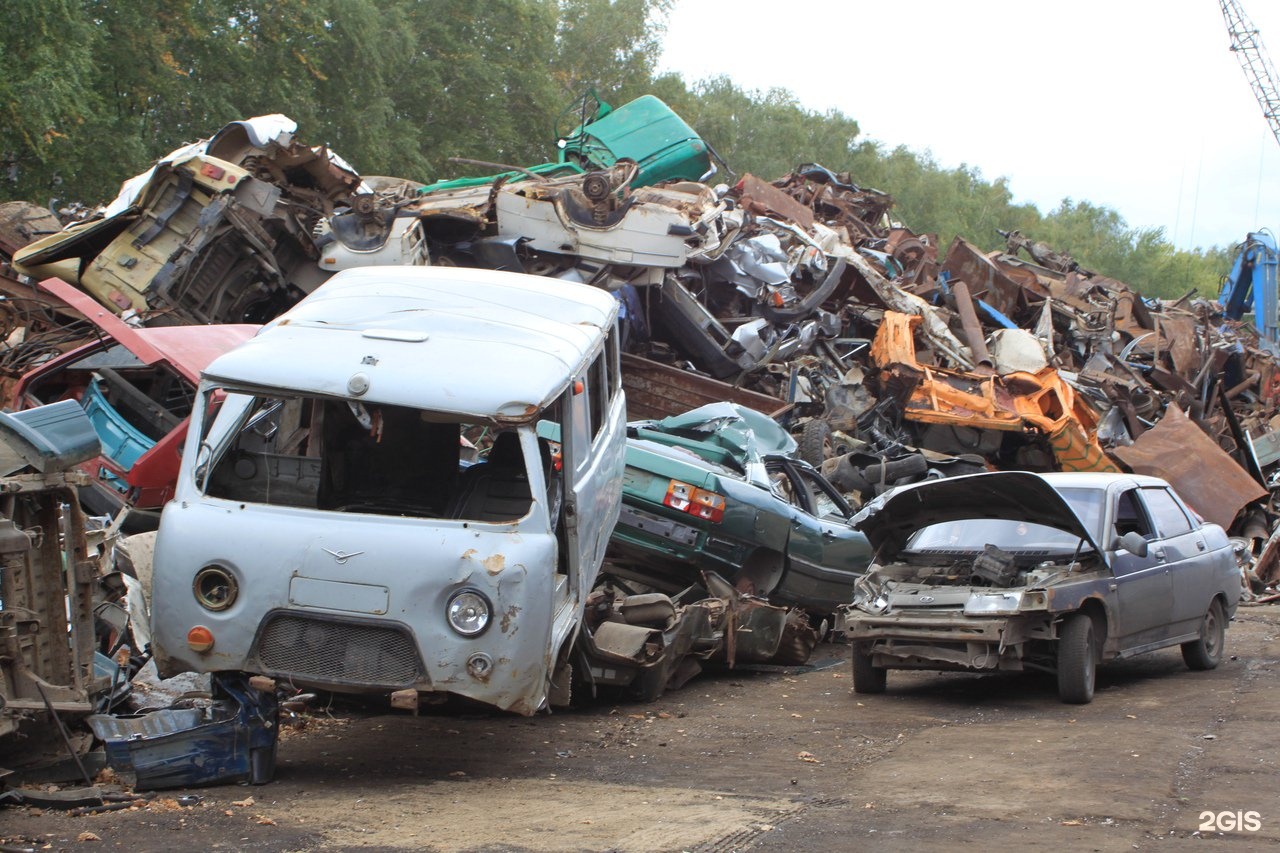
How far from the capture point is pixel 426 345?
6.41m

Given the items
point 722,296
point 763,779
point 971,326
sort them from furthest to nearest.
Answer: point 971,326, point 722,296, point 763,779

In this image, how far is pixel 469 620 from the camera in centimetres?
564

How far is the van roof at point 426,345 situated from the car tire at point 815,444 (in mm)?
8314

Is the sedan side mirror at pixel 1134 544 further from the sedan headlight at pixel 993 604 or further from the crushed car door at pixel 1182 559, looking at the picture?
the sedan headlight at pixel 993 604

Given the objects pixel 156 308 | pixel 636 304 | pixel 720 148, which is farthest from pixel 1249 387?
pixel 720 148

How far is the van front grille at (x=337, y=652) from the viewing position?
5.64 meters

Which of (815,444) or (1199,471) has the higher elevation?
(815,444)

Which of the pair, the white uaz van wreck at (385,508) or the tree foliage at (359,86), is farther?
the tree foliage at (359,86)

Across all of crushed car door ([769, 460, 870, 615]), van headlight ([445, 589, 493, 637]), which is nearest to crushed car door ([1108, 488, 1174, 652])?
crushed car door ([769, 460, 870, 615])

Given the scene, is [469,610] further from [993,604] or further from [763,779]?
[993,604]

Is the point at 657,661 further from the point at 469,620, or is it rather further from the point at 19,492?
the point at 19,492

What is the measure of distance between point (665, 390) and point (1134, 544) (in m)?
7.99

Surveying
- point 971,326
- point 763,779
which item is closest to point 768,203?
point 971,326

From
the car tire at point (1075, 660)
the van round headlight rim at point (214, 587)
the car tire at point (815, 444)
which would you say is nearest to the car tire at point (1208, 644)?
the car tire at point (1075, 660)
